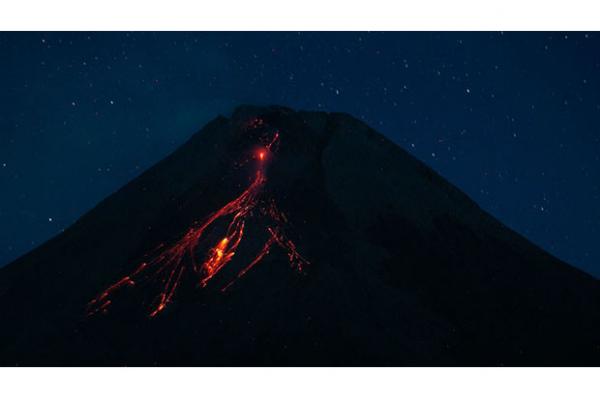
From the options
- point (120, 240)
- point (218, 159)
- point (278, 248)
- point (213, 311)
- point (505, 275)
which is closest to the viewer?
point (213, 311)

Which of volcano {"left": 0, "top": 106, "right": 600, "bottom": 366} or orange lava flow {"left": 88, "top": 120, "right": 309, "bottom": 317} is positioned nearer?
volcano {"left": 0, "top": 106, "right": 600, "bottom": 366}

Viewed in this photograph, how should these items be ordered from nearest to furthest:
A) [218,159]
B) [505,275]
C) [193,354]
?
[193,354] < [505,275] < [218,159]

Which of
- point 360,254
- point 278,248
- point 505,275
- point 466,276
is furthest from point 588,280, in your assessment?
point 278,248

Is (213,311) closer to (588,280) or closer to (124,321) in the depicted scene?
(124,321)

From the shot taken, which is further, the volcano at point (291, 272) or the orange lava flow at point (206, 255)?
the orange lava flow at point (206, 255)

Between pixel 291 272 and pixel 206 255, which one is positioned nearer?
pixel 291 272
